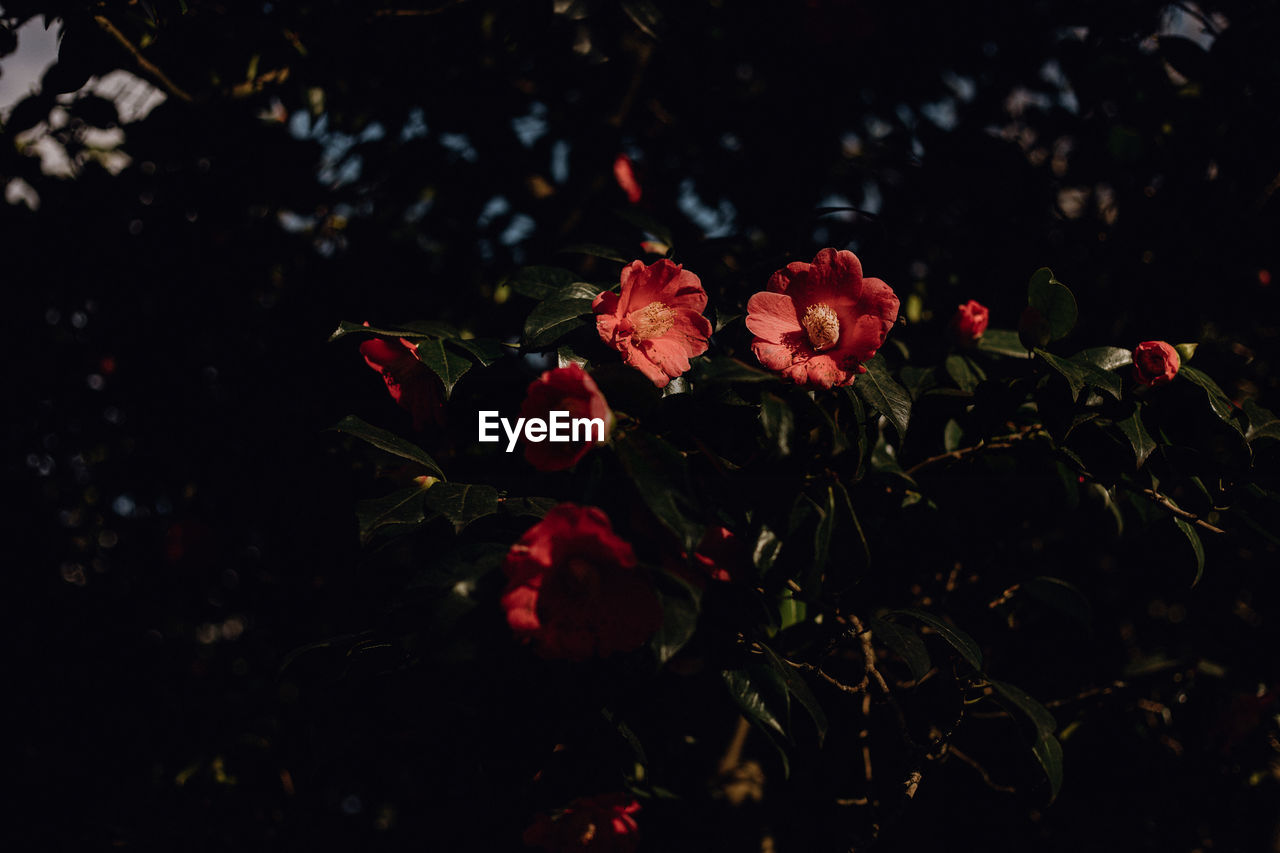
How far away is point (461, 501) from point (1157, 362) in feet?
2.55

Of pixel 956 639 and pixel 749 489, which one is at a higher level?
pixel 749 489

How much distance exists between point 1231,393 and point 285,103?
182cm

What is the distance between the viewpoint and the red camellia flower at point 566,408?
65cm

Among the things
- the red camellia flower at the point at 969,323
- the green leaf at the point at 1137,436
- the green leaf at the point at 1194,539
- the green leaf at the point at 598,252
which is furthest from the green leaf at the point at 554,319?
the green leaf at the point at 1194,539

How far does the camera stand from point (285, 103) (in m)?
1.42

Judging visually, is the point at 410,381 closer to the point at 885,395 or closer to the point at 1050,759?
the point at 885,395

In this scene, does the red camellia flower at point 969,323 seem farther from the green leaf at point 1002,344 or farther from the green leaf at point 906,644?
the green leaf at point 906,644

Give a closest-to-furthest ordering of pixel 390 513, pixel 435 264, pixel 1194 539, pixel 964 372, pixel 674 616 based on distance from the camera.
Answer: pixel 674 616 < pixel 390 513 < pixel 1194 539 < pixel 964 372 < pixel 435 264

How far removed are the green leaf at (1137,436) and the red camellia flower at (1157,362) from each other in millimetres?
42

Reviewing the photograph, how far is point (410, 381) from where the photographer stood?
881mm

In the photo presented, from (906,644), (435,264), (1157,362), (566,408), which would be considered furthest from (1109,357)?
(435,264)

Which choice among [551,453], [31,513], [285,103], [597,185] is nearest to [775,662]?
[551,453]

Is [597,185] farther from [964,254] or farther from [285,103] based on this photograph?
[964,254]

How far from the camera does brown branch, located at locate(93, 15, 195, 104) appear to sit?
1125 mm
